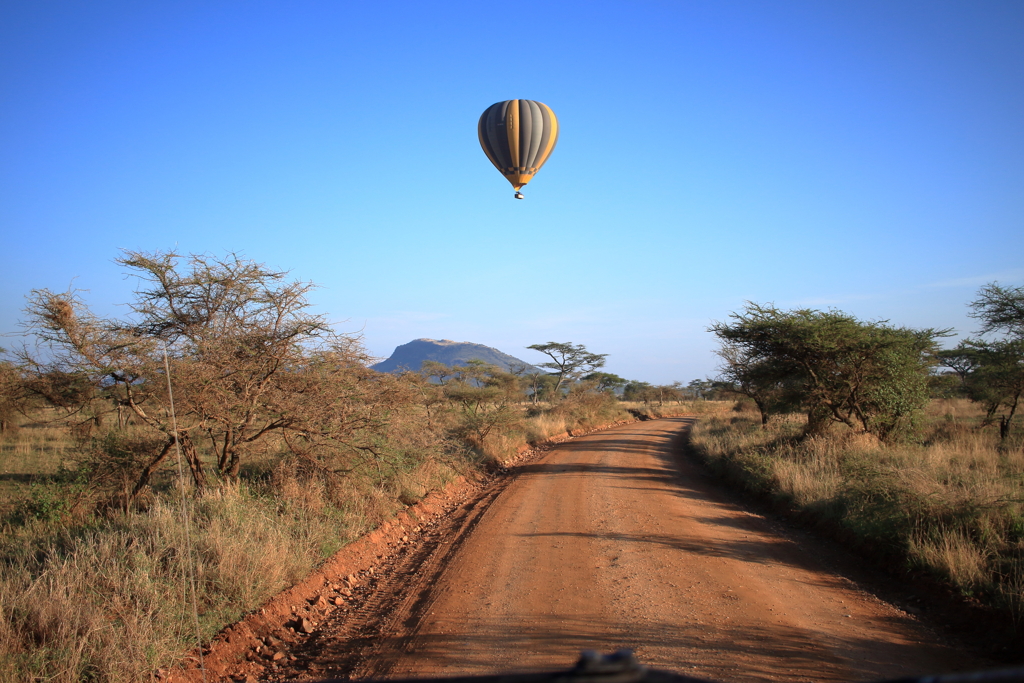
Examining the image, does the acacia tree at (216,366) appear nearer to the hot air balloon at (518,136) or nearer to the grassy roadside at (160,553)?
the grassy roadside at (160,553)

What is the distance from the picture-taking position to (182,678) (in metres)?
4.34

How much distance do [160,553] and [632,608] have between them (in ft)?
15.3

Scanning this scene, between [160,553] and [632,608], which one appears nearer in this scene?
[160,553]

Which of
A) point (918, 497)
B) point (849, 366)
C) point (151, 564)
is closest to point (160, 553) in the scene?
point (151, 564)

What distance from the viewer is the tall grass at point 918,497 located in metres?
5.82

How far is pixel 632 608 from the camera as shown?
18.3 ft

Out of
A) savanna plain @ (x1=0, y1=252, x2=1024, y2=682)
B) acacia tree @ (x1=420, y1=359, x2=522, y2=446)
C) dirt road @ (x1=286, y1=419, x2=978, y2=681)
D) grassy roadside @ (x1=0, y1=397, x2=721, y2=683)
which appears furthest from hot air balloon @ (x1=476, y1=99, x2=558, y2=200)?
dirt road @ (x1=286, y1=419, x2=978, y2=681)

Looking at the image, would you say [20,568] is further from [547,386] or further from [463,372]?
[547,386]

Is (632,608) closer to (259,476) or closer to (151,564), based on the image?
(151,564)

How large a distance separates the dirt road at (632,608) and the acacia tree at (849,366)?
595cm

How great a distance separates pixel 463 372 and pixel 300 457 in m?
36.6

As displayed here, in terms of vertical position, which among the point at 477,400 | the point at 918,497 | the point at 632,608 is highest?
the point at 477,400

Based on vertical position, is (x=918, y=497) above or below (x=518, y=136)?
below

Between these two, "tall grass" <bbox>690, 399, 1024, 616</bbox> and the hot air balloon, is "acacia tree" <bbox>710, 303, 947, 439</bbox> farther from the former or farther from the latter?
the hot air balloon
